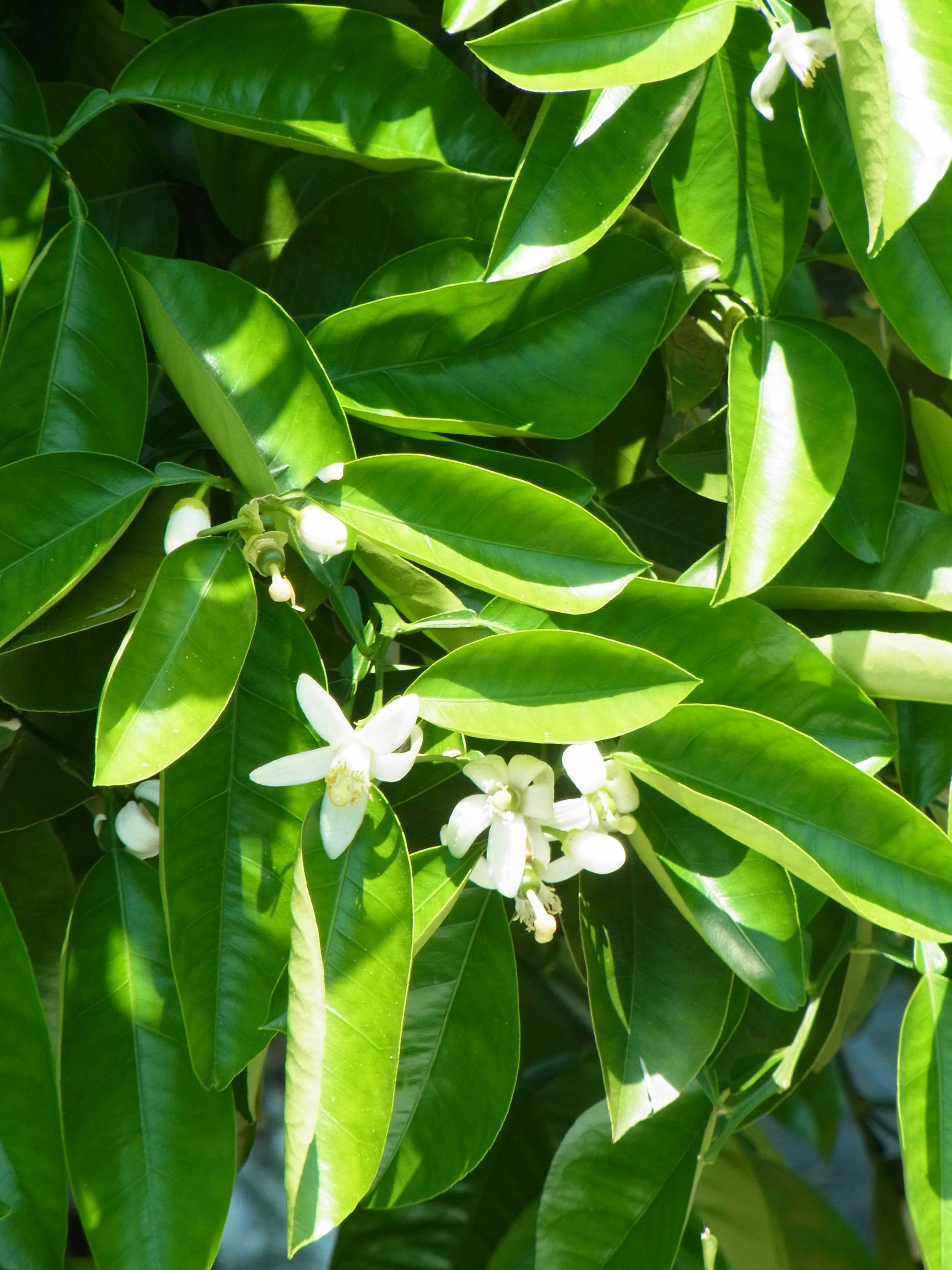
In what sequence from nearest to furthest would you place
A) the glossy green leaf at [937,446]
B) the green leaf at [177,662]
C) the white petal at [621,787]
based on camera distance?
the green leaf at [177,662], the white petal at [621,787], the glossy green leaf at [937,446]

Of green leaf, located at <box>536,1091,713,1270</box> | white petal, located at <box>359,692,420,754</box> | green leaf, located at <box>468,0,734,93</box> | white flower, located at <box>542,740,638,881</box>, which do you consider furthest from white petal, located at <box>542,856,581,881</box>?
green leaf, located at <box>468,0,734,93</box>

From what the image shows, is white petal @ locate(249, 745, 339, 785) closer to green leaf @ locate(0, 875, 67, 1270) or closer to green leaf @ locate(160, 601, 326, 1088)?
green leaf @ locate(160, 601, 326, 1088)

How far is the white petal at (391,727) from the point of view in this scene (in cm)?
44

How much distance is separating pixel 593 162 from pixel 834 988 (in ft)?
1.58

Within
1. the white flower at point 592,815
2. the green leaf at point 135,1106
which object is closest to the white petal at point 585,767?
the white flower at point 592,815

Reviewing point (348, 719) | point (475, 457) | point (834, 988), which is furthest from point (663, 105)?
point (834, 988)

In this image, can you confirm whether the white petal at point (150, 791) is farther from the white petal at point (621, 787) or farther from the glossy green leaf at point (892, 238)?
the glossy green leaf at point (892, 238)

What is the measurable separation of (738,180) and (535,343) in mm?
135

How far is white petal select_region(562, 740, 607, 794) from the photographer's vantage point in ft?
1.56

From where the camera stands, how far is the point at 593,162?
19.9 inches

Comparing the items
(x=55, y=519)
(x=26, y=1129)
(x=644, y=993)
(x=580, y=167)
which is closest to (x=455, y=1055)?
(x=644, y=993)

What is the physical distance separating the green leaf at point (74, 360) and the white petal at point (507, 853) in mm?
226

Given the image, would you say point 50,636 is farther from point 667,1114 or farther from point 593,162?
point 667,1114

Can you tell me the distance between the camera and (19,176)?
529 millimetres
